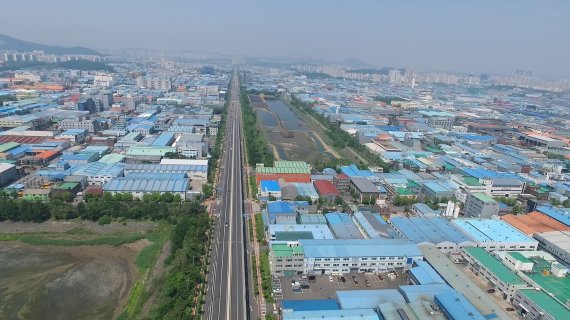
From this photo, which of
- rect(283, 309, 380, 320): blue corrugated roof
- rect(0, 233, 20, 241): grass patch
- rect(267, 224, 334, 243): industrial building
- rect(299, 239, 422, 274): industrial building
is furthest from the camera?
rect(0, 233, 20, 241): grass patch

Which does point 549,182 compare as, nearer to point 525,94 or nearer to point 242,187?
point 242,187

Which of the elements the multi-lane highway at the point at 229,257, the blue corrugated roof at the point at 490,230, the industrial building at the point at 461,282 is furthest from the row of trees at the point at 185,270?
the blue corrugated roof at the point at 490,230

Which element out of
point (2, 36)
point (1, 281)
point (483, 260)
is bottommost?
point (1, 281)

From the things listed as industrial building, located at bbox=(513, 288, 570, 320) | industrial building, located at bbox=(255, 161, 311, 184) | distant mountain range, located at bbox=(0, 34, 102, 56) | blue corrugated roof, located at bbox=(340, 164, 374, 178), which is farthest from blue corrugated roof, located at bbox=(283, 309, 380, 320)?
distant mountain range, located at bbox=(0, 34, 102, 56)

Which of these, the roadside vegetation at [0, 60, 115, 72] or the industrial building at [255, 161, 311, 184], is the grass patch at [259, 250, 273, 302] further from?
the roadside vegetation at [0, 60, 115, 72]

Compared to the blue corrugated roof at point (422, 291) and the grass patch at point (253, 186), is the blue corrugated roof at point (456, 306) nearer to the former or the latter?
the blue corrugated roof at point (422, 291)

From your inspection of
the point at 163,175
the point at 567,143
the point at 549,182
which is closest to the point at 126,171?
the point at 163,175
